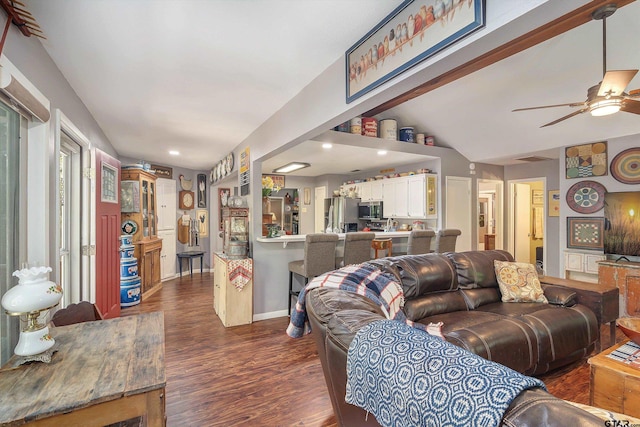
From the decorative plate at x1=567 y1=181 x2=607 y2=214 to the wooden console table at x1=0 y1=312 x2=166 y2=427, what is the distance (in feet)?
17.8

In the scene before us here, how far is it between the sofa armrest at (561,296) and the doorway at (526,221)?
12.2ft

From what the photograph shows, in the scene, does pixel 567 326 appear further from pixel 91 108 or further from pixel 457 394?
pixel 91 108

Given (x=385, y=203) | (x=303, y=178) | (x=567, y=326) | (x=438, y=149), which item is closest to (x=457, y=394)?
(x=567, y=326)

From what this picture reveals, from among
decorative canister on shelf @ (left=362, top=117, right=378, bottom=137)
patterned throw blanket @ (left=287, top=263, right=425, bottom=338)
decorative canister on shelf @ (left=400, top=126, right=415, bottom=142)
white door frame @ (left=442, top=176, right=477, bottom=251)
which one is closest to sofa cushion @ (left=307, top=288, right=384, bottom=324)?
patterned throw blanket @ (left=287, top=263, right=425, bottom=338)

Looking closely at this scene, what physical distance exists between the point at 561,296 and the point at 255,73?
10.9 ft

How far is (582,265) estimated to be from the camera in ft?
14.2

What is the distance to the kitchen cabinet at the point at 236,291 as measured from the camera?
3590mm

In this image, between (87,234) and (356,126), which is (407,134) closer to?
(356,126)

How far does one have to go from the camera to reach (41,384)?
1067mm

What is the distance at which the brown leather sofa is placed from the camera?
4.06ft

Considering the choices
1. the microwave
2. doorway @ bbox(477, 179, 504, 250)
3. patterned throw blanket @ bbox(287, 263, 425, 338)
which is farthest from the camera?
doorway @ bbox(477, 179, 504, 250)

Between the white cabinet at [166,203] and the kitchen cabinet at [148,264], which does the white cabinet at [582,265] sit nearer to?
the kitchen cabinet at [148,264]

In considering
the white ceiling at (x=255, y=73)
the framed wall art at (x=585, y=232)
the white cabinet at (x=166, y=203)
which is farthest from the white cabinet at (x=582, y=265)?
the white cabinet at (x=166, y=203)

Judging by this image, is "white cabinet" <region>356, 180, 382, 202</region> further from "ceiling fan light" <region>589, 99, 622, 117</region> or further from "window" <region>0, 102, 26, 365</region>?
"window" <region>0, 102, 26, 365</region>
